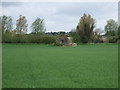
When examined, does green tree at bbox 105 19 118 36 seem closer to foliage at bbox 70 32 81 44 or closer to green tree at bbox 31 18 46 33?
foliage at bbox 70 32 81 44

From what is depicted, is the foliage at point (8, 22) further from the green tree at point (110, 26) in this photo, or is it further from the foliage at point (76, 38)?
the green tree at point (110, 26)

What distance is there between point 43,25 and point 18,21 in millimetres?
7135

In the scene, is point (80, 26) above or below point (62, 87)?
above

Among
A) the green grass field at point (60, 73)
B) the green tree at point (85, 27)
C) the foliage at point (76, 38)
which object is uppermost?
the green tree at point (85, 27)

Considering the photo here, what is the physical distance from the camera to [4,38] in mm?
48375

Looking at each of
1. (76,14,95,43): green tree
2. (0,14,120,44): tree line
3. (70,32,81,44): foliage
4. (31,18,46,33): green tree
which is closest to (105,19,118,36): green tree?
Answer: (0,14,120,44): tree line

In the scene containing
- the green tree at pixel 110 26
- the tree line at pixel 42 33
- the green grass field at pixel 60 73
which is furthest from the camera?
the green tree at pixel 110 26

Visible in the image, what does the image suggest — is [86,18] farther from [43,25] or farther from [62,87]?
[62,87]

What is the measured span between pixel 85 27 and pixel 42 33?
12.9 meters

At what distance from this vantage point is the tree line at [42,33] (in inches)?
1981

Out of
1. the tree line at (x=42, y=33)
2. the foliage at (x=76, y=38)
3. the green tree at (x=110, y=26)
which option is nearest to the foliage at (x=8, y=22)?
the tree line at (x=42, y=33)

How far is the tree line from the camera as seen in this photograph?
50312 mm

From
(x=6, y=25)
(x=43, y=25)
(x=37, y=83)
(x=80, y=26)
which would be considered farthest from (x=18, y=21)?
(x=37, y=83)

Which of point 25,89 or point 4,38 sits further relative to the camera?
point 4,38
